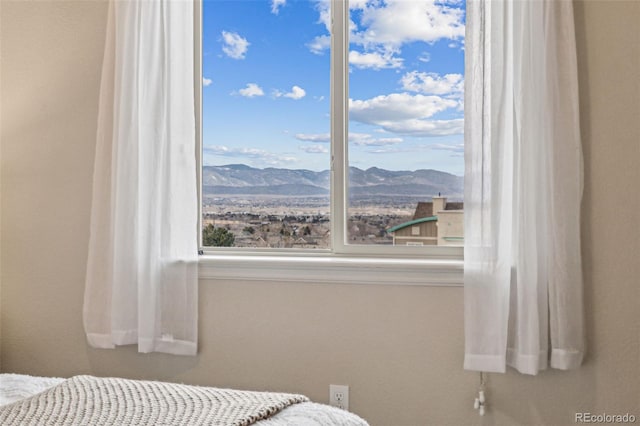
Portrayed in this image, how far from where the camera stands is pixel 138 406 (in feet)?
4.21

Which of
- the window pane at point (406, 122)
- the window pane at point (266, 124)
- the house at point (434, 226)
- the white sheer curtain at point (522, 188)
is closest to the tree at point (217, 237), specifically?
the window pane at point (266, 124)

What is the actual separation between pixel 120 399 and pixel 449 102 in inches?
64.4

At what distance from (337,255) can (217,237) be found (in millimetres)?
550

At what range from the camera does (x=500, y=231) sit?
2033mm

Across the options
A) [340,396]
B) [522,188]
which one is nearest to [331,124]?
[522,188]

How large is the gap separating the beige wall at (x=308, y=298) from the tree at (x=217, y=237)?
0.24 metres

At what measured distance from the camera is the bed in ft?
3.99

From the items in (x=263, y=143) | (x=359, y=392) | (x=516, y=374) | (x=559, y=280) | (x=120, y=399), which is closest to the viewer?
(x=120, y=399)

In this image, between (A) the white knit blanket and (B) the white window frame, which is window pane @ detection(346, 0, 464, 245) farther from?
(A) the white knit blanket

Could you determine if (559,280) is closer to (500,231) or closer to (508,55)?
(500,231)

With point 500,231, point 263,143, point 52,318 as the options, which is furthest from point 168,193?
point 500,231

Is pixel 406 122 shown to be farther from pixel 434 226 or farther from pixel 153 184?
pixel 153 184

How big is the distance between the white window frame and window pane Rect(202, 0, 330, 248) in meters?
0.04

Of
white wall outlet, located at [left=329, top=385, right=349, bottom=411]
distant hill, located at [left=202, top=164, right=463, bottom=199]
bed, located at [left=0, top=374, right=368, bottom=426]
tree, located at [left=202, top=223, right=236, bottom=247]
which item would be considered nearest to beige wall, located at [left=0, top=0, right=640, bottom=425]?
white wall outlet, located at [left=329, top=385, right=349, bottom=411]
